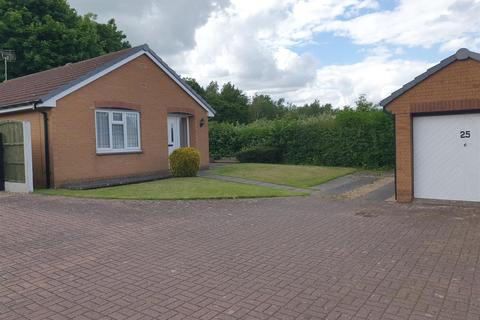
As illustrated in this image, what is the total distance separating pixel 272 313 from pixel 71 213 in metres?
6.72

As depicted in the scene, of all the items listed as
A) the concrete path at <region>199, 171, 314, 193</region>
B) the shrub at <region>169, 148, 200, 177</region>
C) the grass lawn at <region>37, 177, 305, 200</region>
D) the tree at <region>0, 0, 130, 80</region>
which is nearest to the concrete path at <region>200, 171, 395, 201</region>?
the concrete path at <region>199, 171, 314, 193</region>

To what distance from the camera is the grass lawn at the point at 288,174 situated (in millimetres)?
16031

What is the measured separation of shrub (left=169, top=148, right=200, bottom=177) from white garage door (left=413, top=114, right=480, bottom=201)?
828 centimetres

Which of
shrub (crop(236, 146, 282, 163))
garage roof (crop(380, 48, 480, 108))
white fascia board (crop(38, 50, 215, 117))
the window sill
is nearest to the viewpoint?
garage roof (crop(380, 48, 480, 108))

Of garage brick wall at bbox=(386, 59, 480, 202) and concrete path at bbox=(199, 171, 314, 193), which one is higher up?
garage brick wall at bbox=(386, 59, 480, 202)

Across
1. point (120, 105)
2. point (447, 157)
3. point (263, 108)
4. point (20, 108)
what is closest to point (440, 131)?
point (447, 157)

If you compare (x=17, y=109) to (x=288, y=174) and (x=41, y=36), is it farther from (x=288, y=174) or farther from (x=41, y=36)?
(x=41, y=36)

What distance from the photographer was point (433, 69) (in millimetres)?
10664

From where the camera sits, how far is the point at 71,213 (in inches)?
380

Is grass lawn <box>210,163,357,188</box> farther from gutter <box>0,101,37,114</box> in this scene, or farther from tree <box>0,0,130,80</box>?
tree <box>0,0,130,80</box>

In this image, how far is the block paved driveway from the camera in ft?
14.8

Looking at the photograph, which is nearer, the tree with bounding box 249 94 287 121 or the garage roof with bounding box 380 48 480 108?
the garage roof with bounding box 380 48 480 108

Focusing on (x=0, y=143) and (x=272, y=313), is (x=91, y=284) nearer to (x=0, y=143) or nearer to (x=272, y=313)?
(x=272, y=313)

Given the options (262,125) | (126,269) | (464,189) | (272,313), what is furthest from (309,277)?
(262,125)
